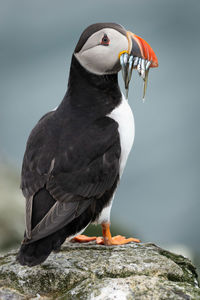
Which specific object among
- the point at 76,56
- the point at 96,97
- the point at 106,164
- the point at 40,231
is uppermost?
the point at 76,56

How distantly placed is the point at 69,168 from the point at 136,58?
1.18 metres

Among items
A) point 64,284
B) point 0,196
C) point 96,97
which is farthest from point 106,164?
point 0,196

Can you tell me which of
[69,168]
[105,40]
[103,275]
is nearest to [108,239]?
[103,275]

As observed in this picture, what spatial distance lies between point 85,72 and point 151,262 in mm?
1825

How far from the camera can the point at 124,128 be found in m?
4.90

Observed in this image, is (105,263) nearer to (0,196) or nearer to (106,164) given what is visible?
(106,164)

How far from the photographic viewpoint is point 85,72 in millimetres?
5102

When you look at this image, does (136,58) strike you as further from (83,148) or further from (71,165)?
(71,165)

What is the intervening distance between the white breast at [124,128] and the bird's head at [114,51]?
0.91ft

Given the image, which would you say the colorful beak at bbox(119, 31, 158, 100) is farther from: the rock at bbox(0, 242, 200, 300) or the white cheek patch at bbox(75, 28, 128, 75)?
the rock at bbox(0, 242, 200, 300)

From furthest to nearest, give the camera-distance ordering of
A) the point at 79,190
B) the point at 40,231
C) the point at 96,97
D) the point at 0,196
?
the point at 0,196
the point at 96,97
the point at 79,190
the point at 40,231

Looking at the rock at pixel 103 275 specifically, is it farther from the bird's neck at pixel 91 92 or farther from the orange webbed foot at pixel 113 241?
the bird's neck at pixel 91 92

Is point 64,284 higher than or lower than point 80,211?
lower

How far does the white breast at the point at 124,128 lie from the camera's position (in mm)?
4871
